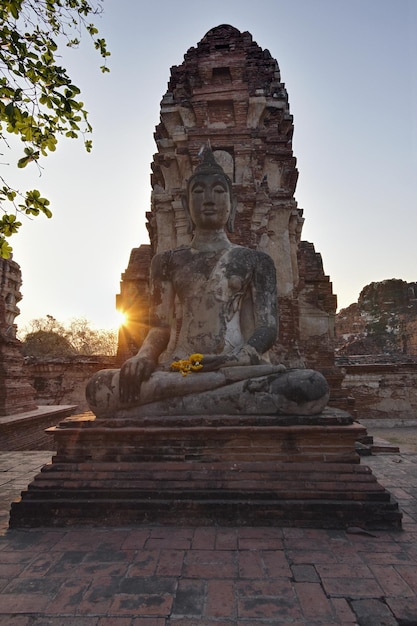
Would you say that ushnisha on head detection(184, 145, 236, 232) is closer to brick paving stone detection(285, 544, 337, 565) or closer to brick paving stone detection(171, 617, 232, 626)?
brick paving stone detection(285, 544, 337, 565)

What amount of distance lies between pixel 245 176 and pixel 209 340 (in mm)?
5411

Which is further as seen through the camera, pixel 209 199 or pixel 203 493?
pixel 209 199

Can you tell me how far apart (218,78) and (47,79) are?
702cm

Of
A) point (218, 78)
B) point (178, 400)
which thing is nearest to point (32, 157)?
point (178, 400)

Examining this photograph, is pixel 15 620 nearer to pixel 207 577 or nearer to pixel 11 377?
pixel 207 577

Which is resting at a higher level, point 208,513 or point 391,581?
point 208,513

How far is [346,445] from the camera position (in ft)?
11.4

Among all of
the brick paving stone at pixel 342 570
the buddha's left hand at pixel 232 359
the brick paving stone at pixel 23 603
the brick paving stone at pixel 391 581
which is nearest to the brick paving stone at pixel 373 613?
the brick paving stone at pixel 391 581

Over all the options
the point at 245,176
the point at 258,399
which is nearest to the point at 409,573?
the point at 258,399

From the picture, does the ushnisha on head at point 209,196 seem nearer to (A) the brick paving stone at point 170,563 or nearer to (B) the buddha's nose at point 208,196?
(B) the buddha's nose at point 208,196

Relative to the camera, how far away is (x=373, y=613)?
206 cm

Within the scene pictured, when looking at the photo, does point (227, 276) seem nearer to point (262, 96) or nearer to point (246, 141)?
point (246, 141)

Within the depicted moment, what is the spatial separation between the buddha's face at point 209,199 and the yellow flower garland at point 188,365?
5.91 ft

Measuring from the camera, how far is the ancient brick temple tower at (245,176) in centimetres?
856
